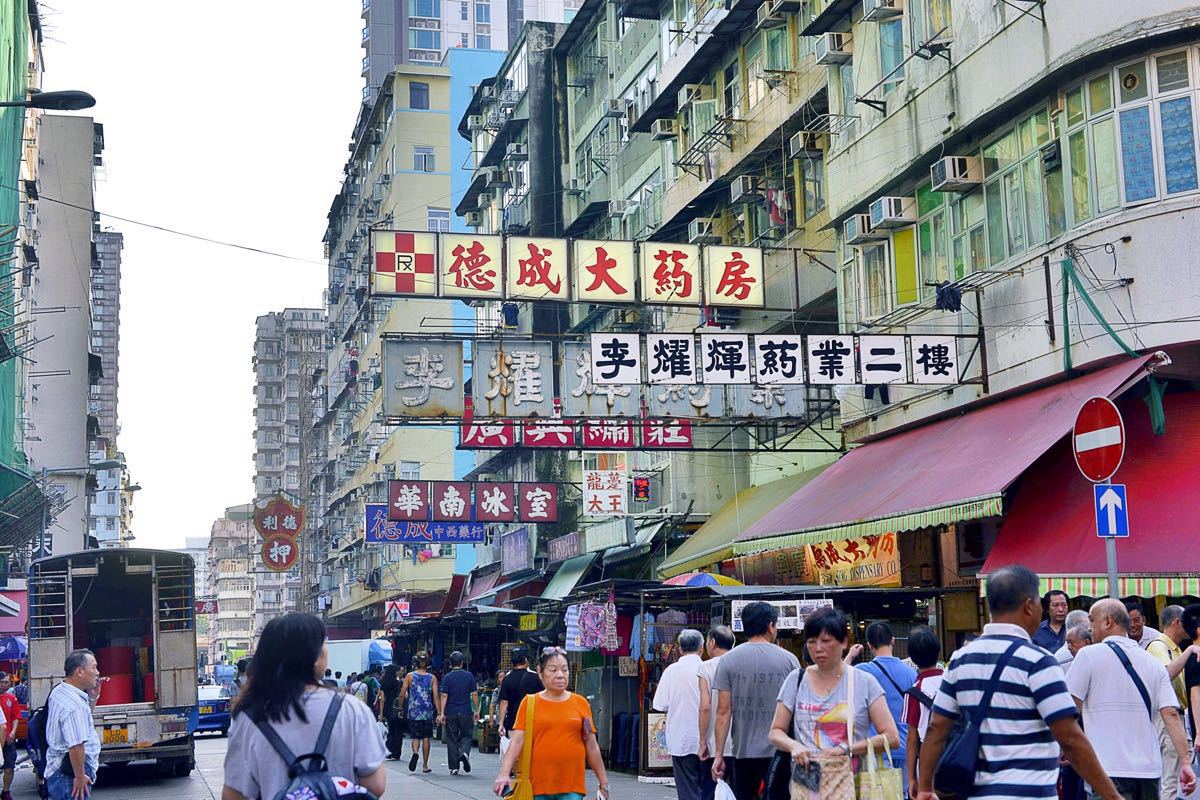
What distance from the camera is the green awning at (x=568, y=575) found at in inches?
1312

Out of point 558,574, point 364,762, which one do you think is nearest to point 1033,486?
point 364,762

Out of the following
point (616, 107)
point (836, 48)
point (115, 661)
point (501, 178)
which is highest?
point (501, 178)

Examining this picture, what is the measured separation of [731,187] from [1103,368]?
41.0ft

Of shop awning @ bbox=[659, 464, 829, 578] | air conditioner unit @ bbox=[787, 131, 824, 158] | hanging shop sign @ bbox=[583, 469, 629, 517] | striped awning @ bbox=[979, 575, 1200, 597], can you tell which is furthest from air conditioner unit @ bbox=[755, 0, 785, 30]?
striped awning @ bbox=[979, 575, 1200, 597]

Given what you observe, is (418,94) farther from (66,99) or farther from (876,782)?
(876,782)

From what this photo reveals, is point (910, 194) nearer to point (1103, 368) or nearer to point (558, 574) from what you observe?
point (1103, 368)

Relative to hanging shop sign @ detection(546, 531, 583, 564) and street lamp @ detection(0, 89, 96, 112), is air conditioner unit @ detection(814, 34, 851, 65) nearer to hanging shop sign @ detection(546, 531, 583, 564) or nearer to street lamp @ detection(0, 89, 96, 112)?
street lamp @ detection(0, 89, 96, 112)

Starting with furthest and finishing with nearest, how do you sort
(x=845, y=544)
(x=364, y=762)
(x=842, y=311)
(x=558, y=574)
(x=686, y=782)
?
(x=558, y=574)
(x=842, y=311)
(x=845, y=544)
(x=686, y=782)
(x=364, y=762)

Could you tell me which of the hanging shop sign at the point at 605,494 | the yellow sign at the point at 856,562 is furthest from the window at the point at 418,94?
the yellow sign at the point at 856,562

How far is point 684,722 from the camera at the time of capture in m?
11.9

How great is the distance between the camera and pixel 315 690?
562 cm

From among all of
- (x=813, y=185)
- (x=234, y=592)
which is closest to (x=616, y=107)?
(x=813, y=185)

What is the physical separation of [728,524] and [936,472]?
9.20m

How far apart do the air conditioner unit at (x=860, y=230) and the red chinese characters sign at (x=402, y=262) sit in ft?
20.0
